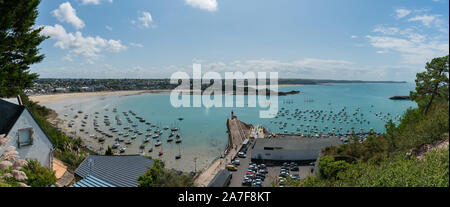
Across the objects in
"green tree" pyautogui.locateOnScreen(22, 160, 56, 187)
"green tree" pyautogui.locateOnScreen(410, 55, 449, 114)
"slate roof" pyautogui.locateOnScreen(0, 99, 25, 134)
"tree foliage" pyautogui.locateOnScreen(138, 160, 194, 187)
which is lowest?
"tree foliage" pyautogui.locateOnScreen(138, 160, 194, 187)

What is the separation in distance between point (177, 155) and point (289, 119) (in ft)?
77.0

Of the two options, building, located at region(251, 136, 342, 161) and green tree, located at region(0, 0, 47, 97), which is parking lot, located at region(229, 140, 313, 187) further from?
green tree, located at region(0, 0, 47, 97)

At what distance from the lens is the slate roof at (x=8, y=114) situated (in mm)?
4921

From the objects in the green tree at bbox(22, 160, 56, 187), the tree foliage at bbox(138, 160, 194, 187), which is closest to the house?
the green tree at bbox(22, 160, 56, 187)

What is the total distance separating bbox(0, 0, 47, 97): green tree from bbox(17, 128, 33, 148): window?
121cm

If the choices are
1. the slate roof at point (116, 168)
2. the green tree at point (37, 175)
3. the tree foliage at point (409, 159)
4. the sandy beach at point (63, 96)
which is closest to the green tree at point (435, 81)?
the tree foliage at point (409, 159)

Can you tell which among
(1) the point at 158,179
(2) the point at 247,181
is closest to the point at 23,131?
(1) the point at 158,179

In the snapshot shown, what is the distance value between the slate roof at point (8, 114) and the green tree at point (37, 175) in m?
0.93

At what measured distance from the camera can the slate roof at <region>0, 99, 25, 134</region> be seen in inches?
194

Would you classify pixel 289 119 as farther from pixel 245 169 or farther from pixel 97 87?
pixel 97 87

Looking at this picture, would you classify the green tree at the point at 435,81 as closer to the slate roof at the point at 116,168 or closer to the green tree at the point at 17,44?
the slate roof at the point at 116,168
